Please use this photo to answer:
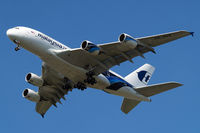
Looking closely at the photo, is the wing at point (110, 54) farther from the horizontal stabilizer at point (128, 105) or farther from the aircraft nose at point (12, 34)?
the horizontal stabilizer at point (128, 105)

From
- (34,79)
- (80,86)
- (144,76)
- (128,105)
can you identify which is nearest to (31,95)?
(34,79)

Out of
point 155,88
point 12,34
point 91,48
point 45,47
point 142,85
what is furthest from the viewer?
point 142,85

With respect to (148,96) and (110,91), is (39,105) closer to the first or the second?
(110,91)

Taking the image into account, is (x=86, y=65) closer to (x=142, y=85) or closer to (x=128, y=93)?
(x=128, y=93)

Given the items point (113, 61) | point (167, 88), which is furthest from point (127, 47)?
point (167, 88)

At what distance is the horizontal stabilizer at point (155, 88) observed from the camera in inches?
1527

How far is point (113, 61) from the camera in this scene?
127 ft

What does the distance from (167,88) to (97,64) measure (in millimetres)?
7270

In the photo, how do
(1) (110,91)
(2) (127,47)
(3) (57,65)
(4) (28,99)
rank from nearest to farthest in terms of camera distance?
(2) (127,47) < (3) (57,65) < (1) (110,91) < (4) (28,99)

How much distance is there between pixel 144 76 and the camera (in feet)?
155

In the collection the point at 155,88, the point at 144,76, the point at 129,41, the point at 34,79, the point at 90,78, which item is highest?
the point at 144,76

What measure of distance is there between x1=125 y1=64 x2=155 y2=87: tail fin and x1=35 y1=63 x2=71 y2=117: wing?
24.0ft

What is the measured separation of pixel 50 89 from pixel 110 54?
10.0 metres

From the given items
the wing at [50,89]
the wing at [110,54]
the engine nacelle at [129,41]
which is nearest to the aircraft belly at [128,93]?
the wing at [110,54]
